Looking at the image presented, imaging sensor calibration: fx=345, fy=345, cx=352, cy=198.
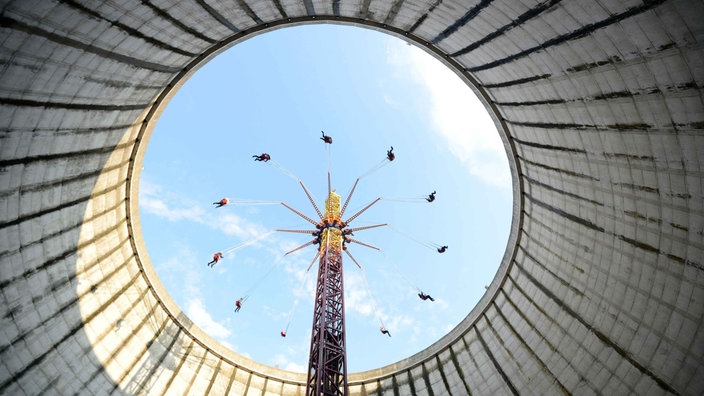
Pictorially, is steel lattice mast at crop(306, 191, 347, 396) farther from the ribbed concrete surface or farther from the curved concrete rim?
the ribbed concrete surface

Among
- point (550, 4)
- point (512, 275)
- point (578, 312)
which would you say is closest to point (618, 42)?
point (550, 4)

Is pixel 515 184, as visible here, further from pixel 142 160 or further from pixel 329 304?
pixel 142 160

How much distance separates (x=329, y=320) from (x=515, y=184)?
52.7 ft

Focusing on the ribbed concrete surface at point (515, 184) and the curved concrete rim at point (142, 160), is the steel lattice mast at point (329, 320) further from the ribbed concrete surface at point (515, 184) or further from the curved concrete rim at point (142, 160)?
the ribbed concrete surface at point (515, 184)

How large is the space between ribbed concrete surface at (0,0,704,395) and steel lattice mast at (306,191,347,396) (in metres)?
5.19

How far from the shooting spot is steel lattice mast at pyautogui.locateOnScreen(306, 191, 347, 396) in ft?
71.7

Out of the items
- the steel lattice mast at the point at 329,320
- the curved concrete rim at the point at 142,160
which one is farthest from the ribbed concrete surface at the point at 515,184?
the steel lattice mast at the point at 329,320

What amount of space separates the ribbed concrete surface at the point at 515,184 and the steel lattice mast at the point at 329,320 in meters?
5.19

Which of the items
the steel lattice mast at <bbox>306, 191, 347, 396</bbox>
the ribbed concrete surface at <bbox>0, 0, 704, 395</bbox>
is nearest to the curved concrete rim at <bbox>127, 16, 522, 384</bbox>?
the ribbed concrete surface at <bbox>0, 0, 704, 395</bbox>

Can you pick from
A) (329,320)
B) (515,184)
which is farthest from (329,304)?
(515,184)

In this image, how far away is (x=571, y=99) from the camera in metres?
14.2

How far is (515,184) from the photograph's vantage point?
20.7 metres

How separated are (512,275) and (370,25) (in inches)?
656

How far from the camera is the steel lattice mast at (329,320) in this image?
21.9 meters
